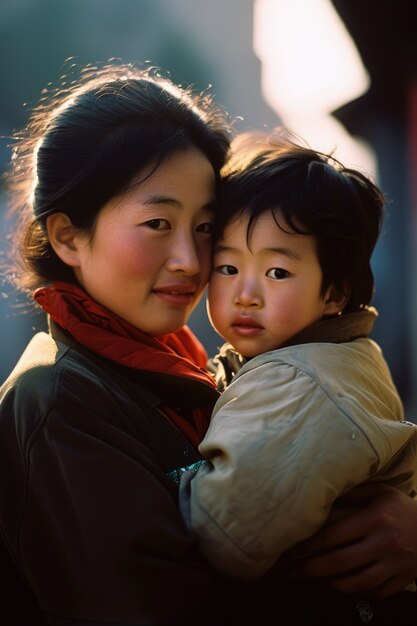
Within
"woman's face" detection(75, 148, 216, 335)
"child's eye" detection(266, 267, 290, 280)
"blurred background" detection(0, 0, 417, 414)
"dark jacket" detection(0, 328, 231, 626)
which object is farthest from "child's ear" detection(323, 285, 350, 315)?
"blurred background" detection(0, 0, 417, 414)

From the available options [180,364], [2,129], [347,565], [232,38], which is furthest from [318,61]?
[347,565]

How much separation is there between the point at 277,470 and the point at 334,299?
71cm

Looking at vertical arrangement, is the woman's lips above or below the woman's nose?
below

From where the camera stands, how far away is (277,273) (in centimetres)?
193

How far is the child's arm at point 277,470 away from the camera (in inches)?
57.6

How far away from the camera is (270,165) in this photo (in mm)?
2002

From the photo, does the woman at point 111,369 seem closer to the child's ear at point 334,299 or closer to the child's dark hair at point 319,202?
the child's dark hair at point 319,202

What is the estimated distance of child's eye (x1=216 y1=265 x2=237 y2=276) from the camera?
1982 mm

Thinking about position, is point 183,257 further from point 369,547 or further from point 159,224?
point 369,547

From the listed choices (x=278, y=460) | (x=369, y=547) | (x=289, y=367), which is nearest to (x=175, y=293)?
(x=289, y=367)

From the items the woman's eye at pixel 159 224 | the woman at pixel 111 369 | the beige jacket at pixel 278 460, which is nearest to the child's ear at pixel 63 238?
the woman at pixel 111 369

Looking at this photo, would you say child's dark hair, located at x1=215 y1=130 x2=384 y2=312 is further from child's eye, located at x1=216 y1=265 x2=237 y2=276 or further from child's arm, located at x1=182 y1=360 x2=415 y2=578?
child's arm, located at x1=182 y1=360 x2=415 y2=578

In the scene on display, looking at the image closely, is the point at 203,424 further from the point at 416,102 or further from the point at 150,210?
the point at 416,102

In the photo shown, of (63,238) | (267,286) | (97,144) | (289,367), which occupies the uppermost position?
(97,144)
